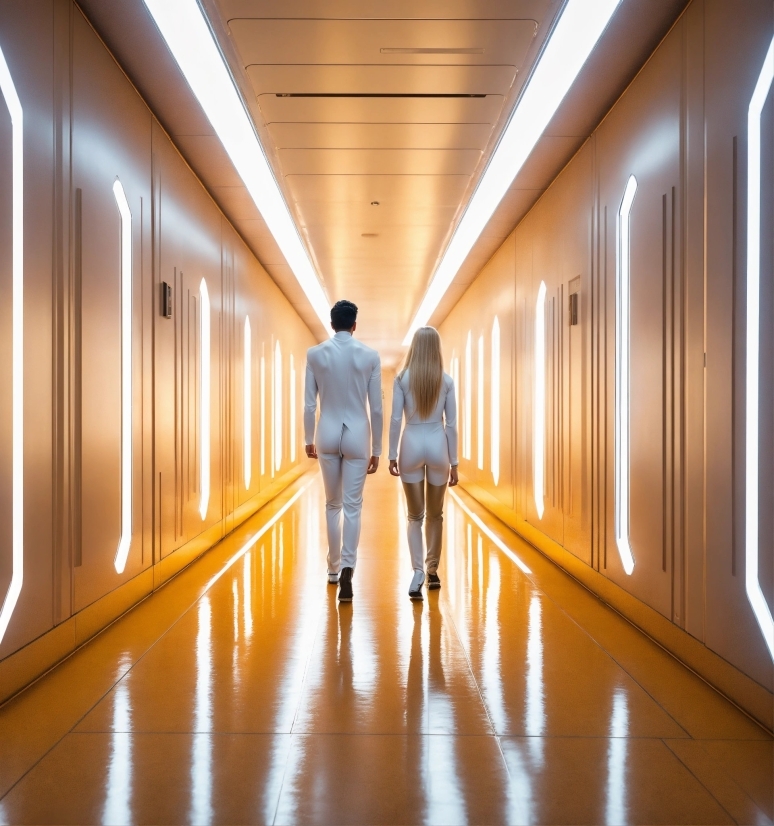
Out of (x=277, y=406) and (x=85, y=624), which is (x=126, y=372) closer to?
(x=85, y=624)

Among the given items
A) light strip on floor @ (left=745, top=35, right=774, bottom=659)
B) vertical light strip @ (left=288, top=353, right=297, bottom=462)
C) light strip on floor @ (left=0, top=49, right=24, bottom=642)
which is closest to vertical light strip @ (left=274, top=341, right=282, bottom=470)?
vertical light strip @ (left=288, top=353, right=297, bottom=462)

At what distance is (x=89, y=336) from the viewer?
11.4ft

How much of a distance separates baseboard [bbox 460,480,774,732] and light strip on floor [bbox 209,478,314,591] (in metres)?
2.23

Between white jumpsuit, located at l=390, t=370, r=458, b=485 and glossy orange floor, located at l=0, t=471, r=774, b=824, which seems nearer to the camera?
glossy orange floor, located at l=0, t=471, r=774, b=824

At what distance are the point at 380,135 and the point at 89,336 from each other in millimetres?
2550

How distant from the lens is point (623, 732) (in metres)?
2.46

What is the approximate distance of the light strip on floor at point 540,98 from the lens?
3.58 m

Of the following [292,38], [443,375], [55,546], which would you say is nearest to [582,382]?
[443,375]

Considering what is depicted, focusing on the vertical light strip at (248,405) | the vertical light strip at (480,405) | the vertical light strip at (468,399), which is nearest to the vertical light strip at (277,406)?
the vertical light strip at (248,405)

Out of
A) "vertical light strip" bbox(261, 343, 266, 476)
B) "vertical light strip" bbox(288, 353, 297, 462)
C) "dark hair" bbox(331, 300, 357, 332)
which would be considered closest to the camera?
"dark hair" bbox(331, 300, 357, 332)

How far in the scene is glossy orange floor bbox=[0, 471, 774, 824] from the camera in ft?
6.55

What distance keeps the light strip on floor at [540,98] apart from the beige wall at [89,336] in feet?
7.05

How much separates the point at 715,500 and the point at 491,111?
2.85 m

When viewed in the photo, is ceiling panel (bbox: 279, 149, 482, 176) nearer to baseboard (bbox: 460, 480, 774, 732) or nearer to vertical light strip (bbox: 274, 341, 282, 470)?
baseboard (bbox: 460, 480, 774, 732)
